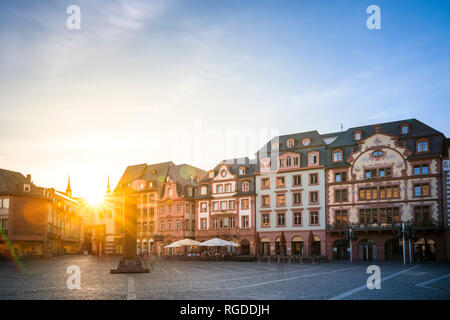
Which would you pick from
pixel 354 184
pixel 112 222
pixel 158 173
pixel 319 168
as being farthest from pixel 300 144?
pixel 112 222

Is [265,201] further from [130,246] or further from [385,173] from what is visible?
Result: [130,246]

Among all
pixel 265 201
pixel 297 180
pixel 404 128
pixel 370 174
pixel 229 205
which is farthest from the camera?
pixel 229 205

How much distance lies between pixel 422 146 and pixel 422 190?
4861 millimetres

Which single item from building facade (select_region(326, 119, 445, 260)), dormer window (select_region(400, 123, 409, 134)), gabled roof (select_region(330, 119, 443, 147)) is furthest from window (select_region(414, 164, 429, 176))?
dormer window (select_region(400, 123, 409, 134))

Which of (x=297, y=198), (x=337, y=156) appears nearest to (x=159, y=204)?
(x=297, y=198)

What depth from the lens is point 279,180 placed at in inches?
2571

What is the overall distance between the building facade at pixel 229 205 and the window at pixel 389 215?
57.5ft

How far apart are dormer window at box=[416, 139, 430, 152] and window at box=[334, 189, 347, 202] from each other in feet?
32.0

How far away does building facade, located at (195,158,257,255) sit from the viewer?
67500mm

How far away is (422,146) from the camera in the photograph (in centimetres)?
5469

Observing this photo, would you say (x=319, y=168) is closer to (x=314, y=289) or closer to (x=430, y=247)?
(x=430, y=247)

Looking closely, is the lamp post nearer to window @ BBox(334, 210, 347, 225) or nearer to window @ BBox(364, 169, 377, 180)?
window @ BBox(334, 210, 347, 225)

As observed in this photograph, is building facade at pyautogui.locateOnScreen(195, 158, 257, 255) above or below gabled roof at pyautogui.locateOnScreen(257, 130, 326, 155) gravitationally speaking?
below

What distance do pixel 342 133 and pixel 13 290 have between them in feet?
171
